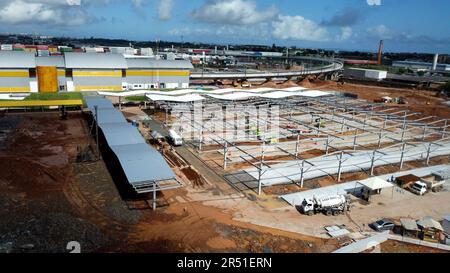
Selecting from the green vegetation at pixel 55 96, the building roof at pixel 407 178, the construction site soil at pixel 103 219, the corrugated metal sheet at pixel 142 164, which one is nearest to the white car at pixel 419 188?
the building roof at pixel 407 178

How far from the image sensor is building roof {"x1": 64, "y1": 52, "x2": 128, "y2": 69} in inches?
1703

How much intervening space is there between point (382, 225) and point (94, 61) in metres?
40.4

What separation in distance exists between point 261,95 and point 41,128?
23.5m

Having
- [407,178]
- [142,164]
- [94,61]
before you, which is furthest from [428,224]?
[94,61]

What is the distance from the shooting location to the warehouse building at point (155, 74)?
46812 millimetres

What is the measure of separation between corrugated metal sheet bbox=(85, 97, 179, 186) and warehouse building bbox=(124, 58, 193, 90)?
1949cm

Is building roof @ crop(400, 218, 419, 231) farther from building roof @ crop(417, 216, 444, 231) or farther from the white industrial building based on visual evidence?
the white industrial building

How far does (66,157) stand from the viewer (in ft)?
79.0

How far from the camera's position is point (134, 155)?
64.2ft

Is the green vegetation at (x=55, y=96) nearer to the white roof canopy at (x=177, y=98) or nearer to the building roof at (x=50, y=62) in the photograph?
the building roof at (x=50, y=62)

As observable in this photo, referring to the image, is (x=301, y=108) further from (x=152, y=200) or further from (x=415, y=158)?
(x=152, y=200)

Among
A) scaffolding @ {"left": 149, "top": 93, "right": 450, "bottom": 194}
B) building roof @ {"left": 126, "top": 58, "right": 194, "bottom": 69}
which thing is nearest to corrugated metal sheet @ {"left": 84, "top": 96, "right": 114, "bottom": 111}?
scaffolding @ {"left": 149, "top": 93, "right": 450, "bottom": 194}
